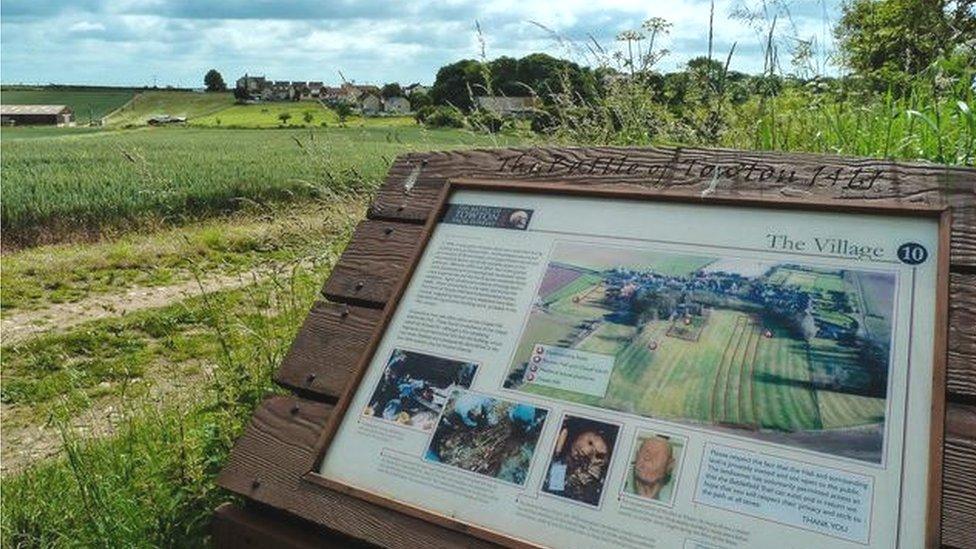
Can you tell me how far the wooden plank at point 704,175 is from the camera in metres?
2.01

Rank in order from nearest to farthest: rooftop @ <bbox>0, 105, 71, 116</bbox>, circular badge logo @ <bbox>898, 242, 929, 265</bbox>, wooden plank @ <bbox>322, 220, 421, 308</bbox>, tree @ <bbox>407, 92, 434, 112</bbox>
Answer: circular badge logo @ <bbox>898, 242, 929, 265</bbox>, wooden plank @ <bbox>322, 220, 421, 308</bbox>, tree @ <bbox>407, 92, 434, 112</bbox>, rooftop @ <bbox>0, 105, 71, 116</bbox>

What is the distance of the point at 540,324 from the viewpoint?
2240 millimetres

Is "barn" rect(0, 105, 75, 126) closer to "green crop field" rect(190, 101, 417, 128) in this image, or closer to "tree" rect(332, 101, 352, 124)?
"green crop field" rect(190, 101, 417, 128)

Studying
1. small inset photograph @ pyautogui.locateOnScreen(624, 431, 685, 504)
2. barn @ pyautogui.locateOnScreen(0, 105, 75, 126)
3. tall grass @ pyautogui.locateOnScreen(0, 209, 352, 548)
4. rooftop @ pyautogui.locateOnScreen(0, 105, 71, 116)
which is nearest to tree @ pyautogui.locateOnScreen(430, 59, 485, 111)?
tall grass @ pyautogui.locateOnScreen(0, 209, 352, 548)

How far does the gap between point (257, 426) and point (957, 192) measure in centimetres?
195

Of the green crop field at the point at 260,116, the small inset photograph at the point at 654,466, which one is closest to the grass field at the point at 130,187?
the small inset photograph at the point at 654,466

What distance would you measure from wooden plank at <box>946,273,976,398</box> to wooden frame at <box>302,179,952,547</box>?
58 millimetres

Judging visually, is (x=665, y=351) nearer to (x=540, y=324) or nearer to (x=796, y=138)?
(x=540, y=324)

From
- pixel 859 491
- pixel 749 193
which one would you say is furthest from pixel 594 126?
pixel 859 491

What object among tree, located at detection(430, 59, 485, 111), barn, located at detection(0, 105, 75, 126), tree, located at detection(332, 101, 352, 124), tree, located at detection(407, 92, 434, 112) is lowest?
tree, located at detection(332, 101, 352, 124)

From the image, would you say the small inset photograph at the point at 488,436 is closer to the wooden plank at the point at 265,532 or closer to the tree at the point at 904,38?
the wooden plank at the point at 265,532

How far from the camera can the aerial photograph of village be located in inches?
71.9

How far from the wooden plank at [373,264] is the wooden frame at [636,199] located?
3.9 inches

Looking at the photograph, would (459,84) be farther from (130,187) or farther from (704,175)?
(130,187)
